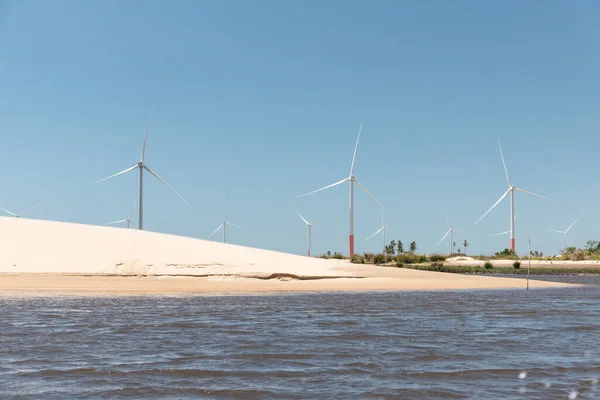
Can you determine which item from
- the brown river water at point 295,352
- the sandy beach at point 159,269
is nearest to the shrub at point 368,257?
the sandy beach at point 159,269

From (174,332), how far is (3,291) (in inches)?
622

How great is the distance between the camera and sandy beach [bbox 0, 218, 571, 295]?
1152 inches

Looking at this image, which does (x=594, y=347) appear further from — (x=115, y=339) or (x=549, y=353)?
(x=115, y=339)

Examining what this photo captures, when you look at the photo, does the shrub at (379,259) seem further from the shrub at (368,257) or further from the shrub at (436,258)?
the shrub at (436,258)

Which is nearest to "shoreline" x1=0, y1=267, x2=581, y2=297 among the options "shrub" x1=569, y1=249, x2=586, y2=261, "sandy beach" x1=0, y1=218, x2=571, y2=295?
"sandy beach" x1=0, y1=218, x2=571, y2=295

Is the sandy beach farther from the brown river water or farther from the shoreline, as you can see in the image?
the brown river water

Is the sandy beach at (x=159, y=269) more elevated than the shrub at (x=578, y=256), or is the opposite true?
the sandy beach at (x=159, y=269)

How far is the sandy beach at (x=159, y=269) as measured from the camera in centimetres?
2925

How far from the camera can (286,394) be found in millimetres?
7902

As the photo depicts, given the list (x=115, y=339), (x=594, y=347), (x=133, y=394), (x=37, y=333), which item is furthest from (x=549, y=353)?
(x=37, y=333)

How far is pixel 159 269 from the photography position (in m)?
33.1

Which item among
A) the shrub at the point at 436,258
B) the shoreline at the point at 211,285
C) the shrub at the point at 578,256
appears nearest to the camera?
the shoreline at the point at 211,285

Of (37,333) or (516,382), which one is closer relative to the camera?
(516,382)

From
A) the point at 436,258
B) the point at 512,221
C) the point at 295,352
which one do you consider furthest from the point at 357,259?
the point at 295,352
